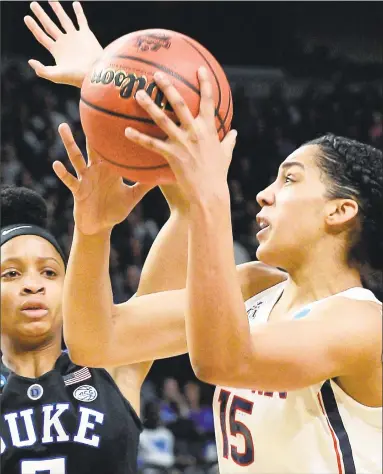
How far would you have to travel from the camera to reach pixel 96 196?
2102 millimetres

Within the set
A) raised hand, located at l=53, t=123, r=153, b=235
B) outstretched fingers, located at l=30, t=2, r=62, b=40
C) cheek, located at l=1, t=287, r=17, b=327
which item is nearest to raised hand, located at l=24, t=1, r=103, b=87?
outstretched fingers, located at l=30, t=2, r=62, b=40

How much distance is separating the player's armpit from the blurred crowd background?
4.00m

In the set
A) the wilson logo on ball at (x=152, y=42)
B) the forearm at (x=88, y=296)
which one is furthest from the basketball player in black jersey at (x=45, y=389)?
the wilson logo on ball at (x=152, y=42)

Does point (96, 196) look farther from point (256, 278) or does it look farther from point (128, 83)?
point (256, 278)

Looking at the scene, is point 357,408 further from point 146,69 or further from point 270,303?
point 146,69

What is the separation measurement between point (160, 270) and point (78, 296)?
486mm

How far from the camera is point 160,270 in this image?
2.64 m

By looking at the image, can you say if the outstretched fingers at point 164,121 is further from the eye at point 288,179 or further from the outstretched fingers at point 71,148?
the eye at point 288,179

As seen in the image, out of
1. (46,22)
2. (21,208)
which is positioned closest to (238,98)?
(21,208)

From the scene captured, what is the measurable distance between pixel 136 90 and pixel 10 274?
3.83 ft

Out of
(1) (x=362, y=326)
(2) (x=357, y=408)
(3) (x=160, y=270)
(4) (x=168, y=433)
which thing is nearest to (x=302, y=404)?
(2) (x=357, y=408)

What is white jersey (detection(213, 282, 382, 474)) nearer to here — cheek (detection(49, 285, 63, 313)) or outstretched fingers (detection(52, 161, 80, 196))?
outstretched fingers (detection(52, 161, 80, 196))

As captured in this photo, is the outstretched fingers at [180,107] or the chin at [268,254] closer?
the outstretched fingers at [180,107]

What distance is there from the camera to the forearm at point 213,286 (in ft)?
5.20
